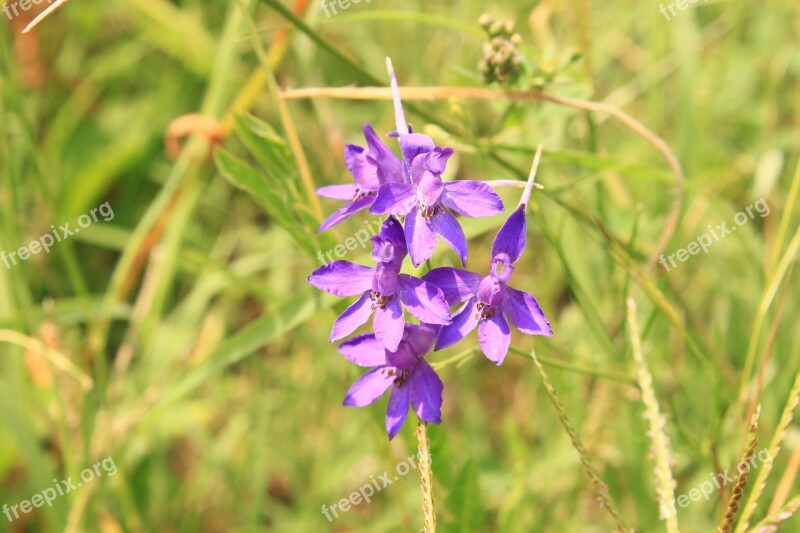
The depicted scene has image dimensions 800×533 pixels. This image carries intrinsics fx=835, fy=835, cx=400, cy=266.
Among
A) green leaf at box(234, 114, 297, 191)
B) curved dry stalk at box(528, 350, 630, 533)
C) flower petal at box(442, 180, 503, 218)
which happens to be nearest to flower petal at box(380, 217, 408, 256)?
flower petal at box(442, 180, 503, 218)

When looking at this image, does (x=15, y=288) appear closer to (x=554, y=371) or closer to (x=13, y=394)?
(x=13, y=394)

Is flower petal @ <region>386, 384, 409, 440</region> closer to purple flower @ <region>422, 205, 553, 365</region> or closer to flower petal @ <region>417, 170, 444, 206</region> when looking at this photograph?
purple flower @ <region>422, 205, 553, 365</region>

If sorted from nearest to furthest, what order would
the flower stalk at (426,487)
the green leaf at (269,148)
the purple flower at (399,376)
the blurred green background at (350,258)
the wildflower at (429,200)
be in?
the flower stalk at (426,487)
the wildflower at (429,200)
the purple flower at (399,376)
the green leaf at (269,148)
the blurred green background at (350,258)

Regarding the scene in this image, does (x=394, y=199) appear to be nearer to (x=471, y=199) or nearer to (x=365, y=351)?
(x=471, y=199)

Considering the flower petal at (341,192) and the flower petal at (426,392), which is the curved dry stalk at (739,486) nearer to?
the flower petal at (426,392)

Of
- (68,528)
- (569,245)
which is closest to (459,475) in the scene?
(569,245)

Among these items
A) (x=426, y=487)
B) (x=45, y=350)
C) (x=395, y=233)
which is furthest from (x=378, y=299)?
(x=45, y=350)

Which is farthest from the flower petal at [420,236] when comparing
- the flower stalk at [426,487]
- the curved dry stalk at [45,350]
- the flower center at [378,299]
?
the curved dry stalk at [45,350]
